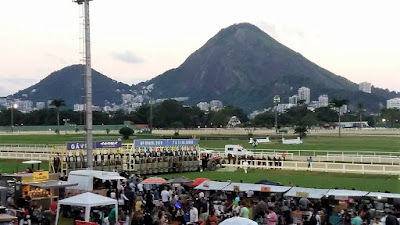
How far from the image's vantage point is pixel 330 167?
32.4 meters

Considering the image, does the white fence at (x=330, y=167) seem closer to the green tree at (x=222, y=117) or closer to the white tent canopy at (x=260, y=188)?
the white tent canopy at (x=260, y=188)

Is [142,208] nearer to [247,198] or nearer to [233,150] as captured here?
[247,198]

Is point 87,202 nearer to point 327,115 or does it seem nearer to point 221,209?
point 221,209

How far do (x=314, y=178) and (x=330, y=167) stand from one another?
349 centimetres

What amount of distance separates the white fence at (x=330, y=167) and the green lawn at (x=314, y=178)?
750 millimetres

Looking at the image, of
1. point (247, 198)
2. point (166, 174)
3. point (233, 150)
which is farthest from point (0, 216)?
point (233, 150)

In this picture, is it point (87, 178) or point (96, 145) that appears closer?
point (87, 178)

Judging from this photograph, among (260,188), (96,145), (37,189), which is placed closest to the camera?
(260,188)

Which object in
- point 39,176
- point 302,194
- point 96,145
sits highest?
point 96,145

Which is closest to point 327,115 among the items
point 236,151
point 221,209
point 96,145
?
point 236,151

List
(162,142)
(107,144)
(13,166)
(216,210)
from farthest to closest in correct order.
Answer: (13,166), (162,142), (107,144), (216,210)

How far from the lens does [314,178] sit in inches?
1157

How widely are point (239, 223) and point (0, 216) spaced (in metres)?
6.45

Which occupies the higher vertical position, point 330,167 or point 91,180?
point 91,180
